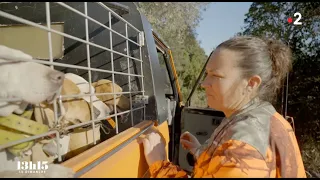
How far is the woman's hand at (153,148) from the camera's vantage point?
4.90 feet

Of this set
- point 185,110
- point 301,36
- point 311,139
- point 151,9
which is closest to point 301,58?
point 301,36

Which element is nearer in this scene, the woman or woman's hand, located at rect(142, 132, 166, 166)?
the woman

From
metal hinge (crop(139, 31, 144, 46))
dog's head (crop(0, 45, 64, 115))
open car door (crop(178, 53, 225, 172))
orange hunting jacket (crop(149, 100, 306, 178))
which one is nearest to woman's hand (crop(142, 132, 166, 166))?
orange hunting jacket (crop(149, 100, 306, 178))

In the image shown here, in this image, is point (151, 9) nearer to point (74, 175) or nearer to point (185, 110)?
point (185, 110)

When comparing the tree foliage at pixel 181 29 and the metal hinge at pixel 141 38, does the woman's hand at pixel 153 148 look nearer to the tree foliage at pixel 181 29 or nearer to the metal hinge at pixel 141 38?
the metal hinge at pixel 141 38

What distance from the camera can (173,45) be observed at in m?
12.0

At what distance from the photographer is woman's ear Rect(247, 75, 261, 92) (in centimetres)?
125

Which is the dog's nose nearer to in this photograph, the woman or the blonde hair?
the woman

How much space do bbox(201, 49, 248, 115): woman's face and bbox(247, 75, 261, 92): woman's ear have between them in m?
0.02

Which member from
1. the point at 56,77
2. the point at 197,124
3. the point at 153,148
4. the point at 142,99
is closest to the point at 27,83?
the point at 56,77

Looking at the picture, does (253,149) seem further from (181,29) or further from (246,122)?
(181,29)

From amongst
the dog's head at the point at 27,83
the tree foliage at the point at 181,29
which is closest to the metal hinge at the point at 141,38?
the dog's head at the point at 27,83

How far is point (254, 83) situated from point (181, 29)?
36.3 feet

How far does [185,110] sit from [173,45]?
8970mm
